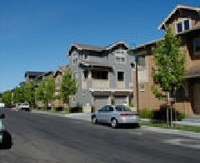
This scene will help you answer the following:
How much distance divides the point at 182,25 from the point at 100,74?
78.7 feet

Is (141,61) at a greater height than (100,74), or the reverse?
(100,74)

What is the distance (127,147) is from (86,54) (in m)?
39.2

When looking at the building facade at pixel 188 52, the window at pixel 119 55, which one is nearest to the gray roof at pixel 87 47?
the window at pixel 119 55

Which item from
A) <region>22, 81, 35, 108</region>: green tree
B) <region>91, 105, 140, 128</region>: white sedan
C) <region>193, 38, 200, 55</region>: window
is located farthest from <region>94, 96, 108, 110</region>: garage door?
<region>22, 81, 35, 108</region>: green tree

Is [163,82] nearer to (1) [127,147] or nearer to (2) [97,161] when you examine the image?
(1) [127,147]

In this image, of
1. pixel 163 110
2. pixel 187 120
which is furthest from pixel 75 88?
pixel 187 120

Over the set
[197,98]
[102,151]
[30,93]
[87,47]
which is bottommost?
[102,151]

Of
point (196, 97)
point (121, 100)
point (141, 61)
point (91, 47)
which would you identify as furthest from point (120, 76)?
point (196, 97)

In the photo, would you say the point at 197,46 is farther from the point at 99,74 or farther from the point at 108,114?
the point at 99,74

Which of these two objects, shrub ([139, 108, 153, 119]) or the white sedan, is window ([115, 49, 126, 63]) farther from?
the white sedan

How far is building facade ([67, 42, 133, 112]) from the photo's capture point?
51469 mm

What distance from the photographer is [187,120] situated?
87.6 feet

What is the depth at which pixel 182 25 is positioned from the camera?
101 feet

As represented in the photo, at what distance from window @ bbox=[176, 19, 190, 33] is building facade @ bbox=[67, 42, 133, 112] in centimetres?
2080
